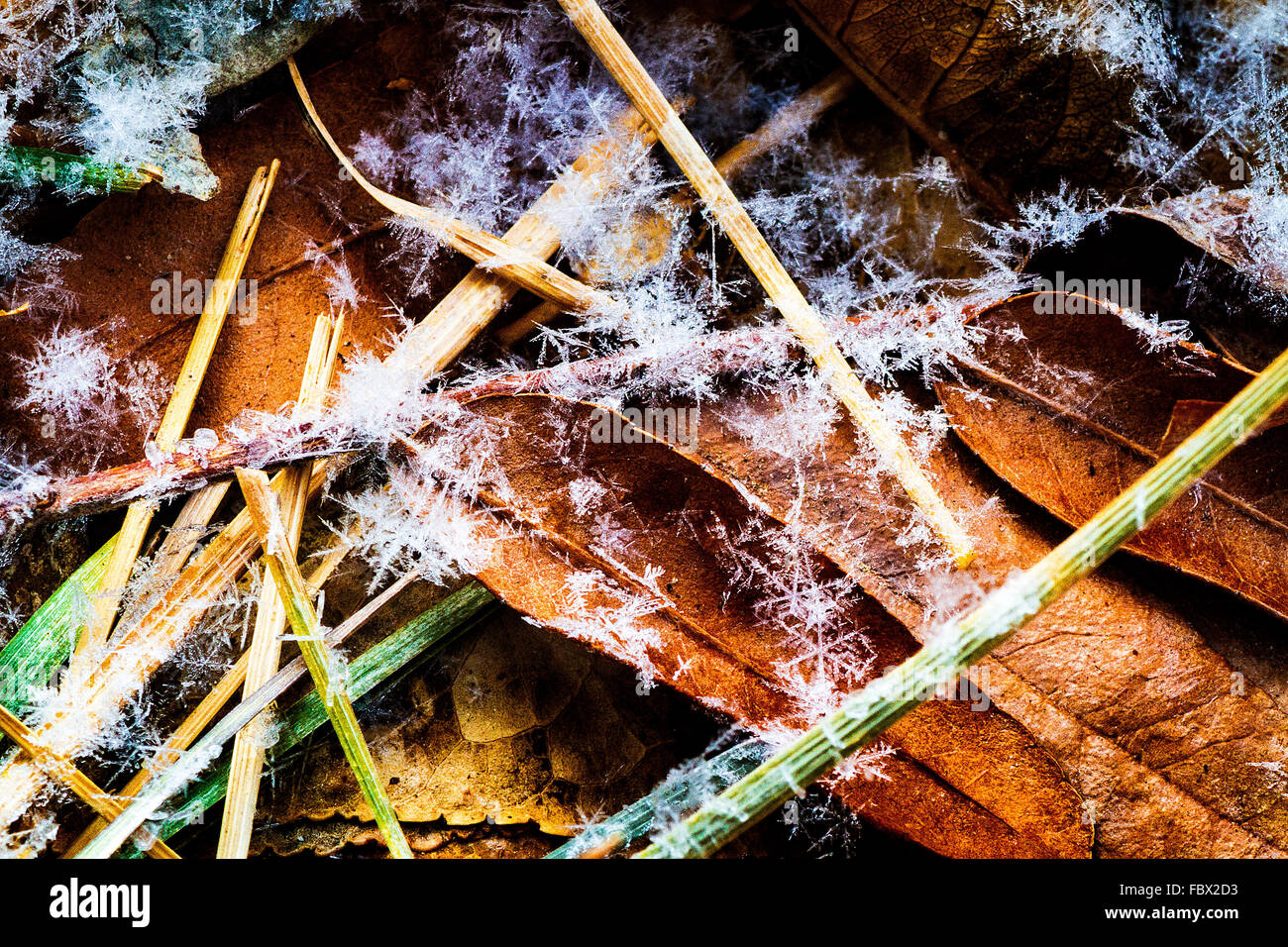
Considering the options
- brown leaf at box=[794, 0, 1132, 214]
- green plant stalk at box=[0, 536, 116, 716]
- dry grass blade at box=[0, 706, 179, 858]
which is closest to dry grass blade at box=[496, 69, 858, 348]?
brown leaf at box=[794, 0, 1132, 214]

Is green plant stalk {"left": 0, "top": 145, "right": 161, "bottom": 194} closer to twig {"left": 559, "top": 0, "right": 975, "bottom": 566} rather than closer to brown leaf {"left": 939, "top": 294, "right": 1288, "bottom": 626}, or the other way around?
twig {"left": 559, "top": 0, "right": 975, "bottom": 566}

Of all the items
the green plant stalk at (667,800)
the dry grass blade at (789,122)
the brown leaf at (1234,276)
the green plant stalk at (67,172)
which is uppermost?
the dry grass blade at (789,122)

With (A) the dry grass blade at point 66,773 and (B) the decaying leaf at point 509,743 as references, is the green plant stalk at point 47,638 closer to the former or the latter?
(A) the dry grass blade at point 66,773

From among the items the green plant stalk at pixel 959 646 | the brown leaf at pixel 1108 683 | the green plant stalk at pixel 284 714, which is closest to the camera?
the green plant stalk at pixel 959 646

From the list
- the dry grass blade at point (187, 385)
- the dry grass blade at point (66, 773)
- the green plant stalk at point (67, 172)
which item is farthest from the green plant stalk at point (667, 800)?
the green plant stalk at point (67, 172)
